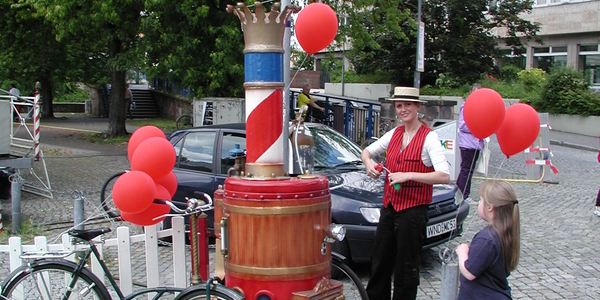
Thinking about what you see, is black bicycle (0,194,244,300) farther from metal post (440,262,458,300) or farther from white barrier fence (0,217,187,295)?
metal post (440,262,458,300)

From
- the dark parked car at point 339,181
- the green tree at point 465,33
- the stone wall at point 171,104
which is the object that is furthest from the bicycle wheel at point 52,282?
the green tree at point 465,33

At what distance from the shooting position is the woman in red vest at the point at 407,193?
4094mm

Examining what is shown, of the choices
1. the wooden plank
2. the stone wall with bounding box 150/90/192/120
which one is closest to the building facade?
the stone wall with bounding box 150/90/192/120

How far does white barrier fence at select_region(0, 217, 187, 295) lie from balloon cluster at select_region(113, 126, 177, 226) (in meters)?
0.29

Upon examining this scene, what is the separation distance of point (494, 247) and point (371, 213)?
251 cm

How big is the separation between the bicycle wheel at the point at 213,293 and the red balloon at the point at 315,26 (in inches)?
80.9

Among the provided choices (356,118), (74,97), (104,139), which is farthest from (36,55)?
(356,118)

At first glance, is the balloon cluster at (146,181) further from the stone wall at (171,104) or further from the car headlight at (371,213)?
the stone wall at (171,104)

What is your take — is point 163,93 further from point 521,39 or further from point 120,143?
point 521,39

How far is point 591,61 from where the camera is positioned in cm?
3241

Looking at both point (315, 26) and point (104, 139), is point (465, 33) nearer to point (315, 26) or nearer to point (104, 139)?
point (104, 139)

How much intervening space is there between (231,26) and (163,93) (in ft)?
53.4

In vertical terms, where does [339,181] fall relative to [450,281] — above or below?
above

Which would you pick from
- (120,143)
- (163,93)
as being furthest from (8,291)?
(163,93)
